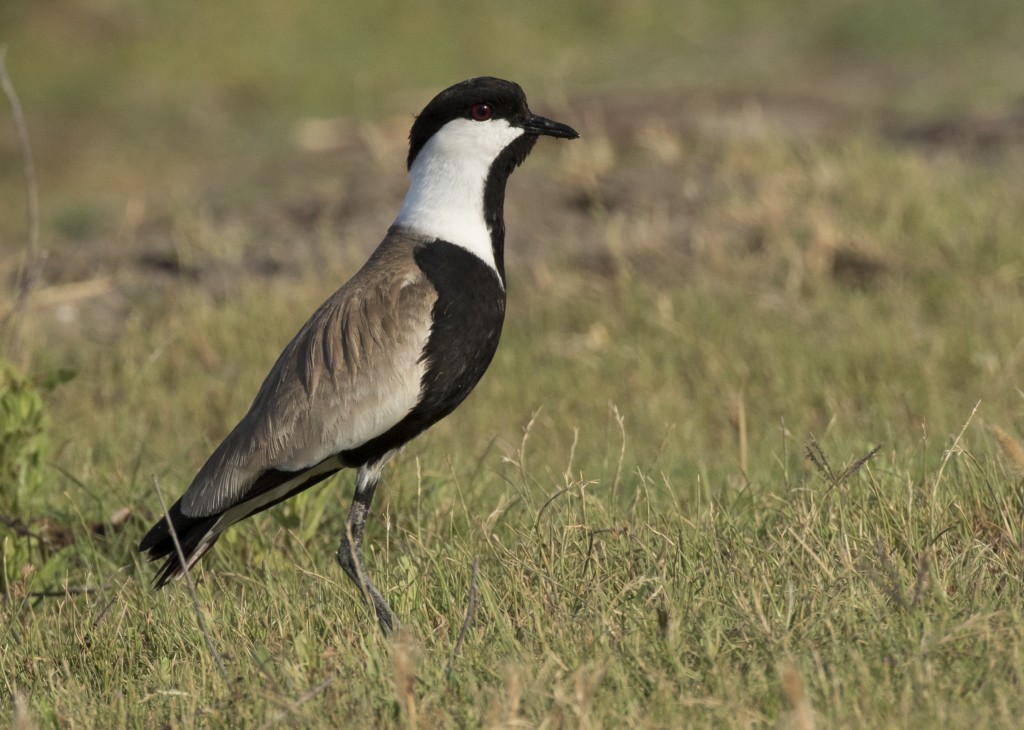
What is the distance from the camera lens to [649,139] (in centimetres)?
967

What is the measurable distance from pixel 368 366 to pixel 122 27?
60.2 ft

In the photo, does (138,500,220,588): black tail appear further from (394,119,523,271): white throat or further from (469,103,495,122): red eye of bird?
(469,103,495,122): red eye of bird

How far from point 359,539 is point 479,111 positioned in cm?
134

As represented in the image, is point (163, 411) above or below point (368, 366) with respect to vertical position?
below

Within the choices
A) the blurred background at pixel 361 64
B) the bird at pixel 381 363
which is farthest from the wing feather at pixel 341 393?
the blurred background at pixel 361 64

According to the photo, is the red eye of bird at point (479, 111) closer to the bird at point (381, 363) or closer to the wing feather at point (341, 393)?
the bird at point (381, 363)

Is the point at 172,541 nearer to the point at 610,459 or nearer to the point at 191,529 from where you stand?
the point at 191,529

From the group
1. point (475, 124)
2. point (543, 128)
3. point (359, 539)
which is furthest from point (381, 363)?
point (543, 128)

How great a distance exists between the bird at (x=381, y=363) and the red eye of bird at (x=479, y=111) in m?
0.03

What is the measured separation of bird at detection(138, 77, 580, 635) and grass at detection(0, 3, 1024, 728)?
231mm

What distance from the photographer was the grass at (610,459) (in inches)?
119

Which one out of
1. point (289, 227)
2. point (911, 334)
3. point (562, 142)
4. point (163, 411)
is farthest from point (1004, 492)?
point (562, 142)

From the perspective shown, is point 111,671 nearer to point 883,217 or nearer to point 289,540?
point 289,540

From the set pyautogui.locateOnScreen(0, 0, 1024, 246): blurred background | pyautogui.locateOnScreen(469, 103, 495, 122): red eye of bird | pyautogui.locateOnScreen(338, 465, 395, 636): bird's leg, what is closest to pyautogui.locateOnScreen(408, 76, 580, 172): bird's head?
pyautogui.locateOnScreen(469, 103, 495, 122): red eye of bird
